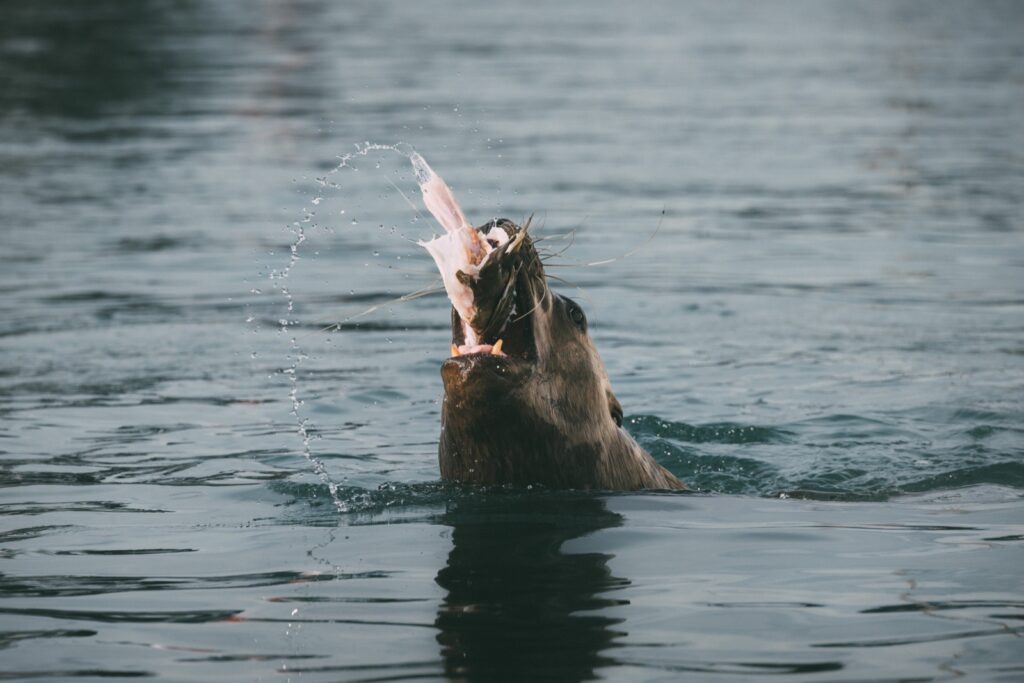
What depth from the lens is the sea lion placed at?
5355mm

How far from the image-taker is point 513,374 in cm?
551

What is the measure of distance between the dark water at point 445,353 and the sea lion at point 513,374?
0.21 m

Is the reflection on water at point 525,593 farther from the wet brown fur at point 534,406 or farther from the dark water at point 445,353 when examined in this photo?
the wet brown fur at point 534,406

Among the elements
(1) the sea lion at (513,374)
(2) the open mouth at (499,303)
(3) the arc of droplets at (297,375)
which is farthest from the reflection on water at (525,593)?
(3) the arc of droplets at (297,375)

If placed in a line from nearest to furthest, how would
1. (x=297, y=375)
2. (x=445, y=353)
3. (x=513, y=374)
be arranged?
(x=513, y=374) < (x=297, y=375) < (x=445, y=353)

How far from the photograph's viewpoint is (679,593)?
536 centimetres

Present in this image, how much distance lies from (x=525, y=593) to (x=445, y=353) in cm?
510

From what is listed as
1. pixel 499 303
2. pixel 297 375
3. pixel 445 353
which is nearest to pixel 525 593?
pixel 499 303

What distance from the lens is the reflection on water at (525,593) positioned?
4.63 m

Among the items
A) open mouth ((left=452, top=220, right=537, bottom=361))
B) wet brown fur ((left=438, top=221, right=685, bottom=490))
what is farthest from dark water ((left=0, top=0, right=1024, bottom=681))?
open mouth ((left=452, top=220, right=537, bottom=361))

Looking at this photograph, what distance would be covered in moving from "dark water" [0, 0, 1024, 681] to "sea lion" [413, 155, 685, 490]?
0.21 metres

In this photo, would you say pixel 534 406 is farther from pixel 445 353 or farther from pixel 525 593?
pixel 445 353

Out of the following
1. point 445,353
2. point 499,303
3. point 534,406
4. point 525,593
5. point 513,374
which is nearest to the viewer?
point 525,593

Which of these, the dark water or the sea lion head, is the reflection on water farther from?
the sea lion head
